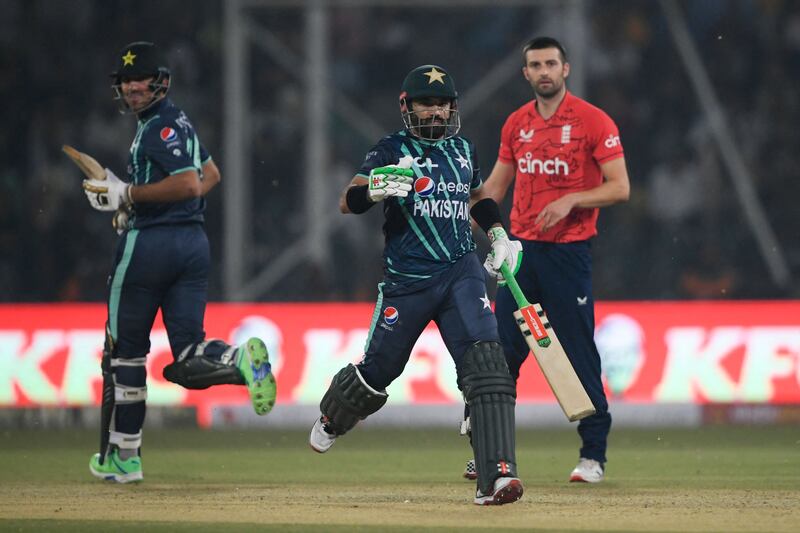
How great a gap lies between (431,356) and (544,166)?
382cm

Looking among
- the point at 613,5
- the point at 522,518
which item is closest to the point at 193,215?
the point at 522,518

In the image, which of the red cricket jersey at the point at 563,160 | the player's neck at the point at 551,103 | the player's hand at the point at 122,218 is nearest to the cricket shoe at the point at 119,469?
the player's hand at the point at 122,218

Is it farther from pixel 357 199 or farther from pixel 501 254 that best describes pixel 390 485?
pixel 357 199

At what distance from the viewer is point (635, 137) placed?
14578mm

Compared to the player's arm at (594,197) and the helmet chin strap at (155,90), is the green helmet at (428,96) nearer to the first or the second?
the player's arm at (594,197)

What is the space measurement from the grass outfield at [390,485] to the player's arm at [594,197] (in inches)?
51.6

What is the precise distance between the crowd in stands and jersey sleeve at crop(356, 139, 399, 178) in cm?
696

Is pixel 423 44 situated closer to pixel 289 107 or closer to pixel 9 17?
pixel 289 107

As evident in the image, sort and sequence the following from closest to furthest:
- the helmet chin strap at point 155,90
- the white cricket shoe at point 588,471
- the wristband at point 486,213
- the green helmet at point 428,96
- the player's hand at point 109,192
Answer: the green helmet at point 428,96
the wristband at point 486,213
the player's hand at point 109,192
the helmet chin strap at point 155,90
the white cricket shoe at point 588,471

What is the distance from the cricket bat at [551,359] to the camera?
6.30 metres

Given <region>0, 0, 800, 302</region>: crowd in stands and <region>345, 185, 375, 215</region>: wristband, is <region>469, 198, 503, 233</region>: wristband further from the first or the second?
<region>0, 0, 800, 302</region>: crowd in stands

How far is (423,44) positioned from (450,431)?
530cm

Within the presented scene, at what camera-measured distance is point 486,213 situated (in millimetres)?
6508

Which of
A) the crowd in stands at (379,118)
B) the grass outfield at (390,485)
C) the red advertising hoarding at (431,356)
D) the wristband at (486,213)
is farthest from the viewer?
the crowd in stands at (379,118)
